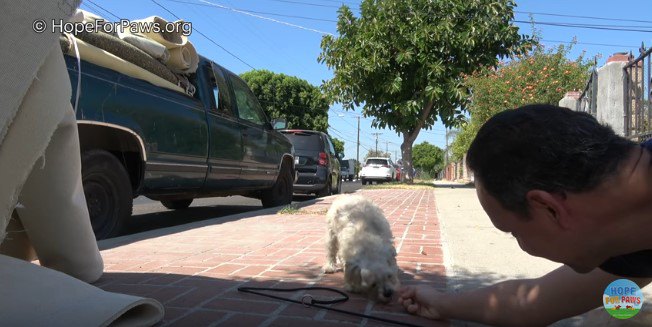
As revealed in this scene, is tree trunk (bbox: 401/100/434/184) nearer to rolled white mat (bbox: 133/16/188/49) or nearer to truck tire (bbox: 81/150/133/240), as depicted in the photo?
rolled white mat (bbox: 133/16/188/49)

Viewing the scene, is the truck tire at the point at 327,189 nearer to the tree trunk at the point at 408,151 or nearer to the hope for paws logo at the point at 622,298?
the tree trunk at the point at 408,151

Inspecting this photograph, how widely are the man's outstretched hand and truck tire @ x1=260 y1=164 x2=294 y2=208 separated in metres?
6.73

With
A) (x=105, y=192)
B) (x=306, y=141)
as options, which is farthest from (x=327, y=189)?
(x=105, y=192)

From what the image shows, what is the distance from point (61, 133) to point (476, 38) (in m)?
14.8

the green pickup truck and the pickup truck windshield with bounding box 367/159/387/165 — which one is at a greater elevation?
the pickup truck windshield with bounding box 367/159/387/165

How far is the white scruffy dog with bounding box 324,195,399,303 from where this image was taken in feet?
9.43

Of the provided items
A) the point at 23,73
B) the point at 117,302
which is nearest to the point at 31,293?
the point at 117,302

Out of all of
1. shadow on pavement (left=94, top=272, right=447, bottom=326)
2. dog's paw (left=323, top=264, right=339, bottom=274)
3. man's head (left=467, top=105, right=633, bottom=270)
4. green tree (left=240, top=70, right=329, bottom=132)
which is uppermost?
green tree (left=240, top=70, right=329, bottom=132)

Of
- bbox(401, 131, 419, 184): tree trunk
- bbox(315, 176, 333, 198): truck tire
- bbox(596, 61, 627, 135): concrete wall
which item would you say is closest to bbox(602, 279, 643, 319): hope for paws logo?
bbox(596, 61, 627, 135): concrete wall

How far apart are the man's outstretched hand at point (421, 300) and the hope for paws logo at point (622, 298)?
2.47 feet

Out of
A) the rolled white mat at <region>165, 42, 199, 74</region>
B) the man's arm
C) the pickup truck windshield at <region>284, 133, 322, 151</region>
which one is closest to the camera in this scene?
the man's arm

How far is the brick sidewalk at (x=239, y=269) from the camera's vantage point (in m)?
2.52

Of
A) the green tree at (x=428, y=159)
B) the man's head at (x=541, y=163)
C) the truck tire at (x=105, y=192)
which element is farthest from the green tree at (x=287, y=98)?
the green tree at (x=428, y=159)

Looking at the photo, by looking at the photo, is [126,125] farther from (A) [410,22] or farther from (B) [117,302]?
(A) [410,22]
